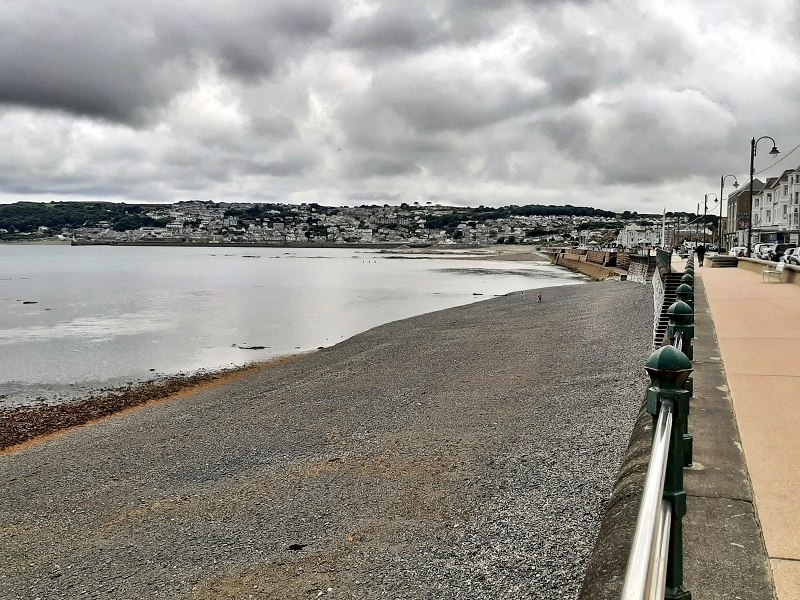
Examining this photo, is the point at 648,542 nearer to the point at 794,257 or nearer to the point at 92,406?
the point at 92,406

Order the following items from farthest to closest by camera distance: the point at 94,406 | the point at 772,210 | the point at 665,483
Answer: the point at 772,210 < the point at 94,406 < the point at 665,483

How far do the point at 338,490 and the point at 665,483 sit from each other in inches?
218

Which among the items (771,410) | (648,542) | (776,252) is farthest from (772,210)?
(648,542)

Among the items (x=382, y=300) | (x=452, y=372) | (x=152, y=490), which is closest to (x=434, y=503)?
(x=152, y=490)

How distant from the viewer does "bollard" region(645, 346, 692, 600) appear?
2467 mm

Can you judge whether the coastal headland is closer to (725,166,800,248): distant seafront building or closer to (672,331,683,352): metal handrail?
(672,331,683,352): metal handrail

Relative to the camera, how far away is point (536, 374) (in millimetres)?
13414

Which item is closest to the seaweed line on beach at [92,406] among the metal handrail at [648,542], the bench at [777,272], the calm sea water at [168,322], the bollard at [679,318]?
the calm sea water at [168,322]

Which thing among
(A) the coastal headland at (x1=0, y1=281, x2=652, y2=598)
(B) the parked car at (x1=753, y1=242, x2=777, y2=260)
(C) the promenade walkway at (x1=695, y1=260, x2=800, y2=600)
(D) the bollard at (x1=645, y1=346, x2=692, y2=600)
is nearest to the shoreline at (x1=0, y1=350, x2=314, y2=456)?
(A) the coastal headland at (x1=0, y1=281, x2=652, y2=598)

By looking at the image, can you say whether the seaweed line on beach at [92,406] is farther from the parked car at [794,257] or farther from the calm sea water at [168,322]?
the parked car at [794,257]

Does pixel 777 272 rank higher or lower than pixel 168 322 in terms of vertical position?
higher

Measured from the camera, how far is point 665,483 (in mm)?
2473

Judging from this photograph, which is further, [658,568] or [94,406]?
[94,406]

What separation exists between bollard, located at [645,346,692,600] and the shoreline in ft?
39.1
